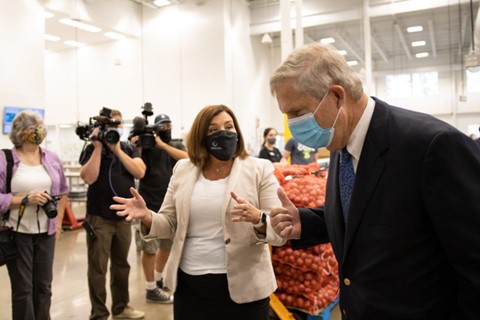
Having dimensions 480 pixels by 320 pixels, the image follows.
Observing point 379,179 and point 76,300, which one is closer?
point 379,179

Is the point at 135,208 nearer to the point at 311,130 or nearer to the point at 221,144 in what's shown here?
the point at 221,144

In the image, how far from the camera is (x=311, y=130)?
123cm

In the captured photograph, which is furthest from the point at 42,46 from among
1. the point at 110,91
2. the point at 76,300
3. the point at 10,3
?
the point at 76,300

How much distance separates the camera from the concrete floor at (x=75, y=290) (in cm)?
364

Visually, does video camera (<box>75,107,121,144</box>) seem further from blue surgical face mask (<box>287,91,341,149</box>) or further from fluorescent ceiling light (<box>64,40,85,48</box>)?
fluorescent ceiling light (<box>64,40,85,48</box>)

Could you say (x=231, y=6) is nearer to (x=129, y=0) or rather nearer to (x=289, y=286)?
(x=129, y=0)

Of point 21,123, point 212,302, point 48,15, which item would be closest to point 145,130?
point 21,123

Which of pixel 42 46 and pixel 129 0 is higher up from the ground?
pixel 129 0

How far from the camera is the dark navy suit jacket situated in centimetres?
96

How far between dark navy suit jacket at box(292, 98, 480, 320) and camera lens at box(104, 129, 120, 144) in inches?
90.3

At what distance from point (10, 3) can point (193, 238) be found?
585 centimetres

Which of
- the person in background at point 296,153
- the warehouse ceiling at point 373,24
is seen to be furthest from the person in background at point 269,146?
the warehouse ceiling at point 373,24

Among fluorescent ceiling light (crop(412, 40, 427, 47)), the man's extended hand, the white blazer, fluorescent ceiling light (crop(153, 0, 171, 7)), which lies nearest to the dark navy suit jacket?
the man's extended hand

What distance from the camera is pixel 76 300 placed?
4.00 meters
